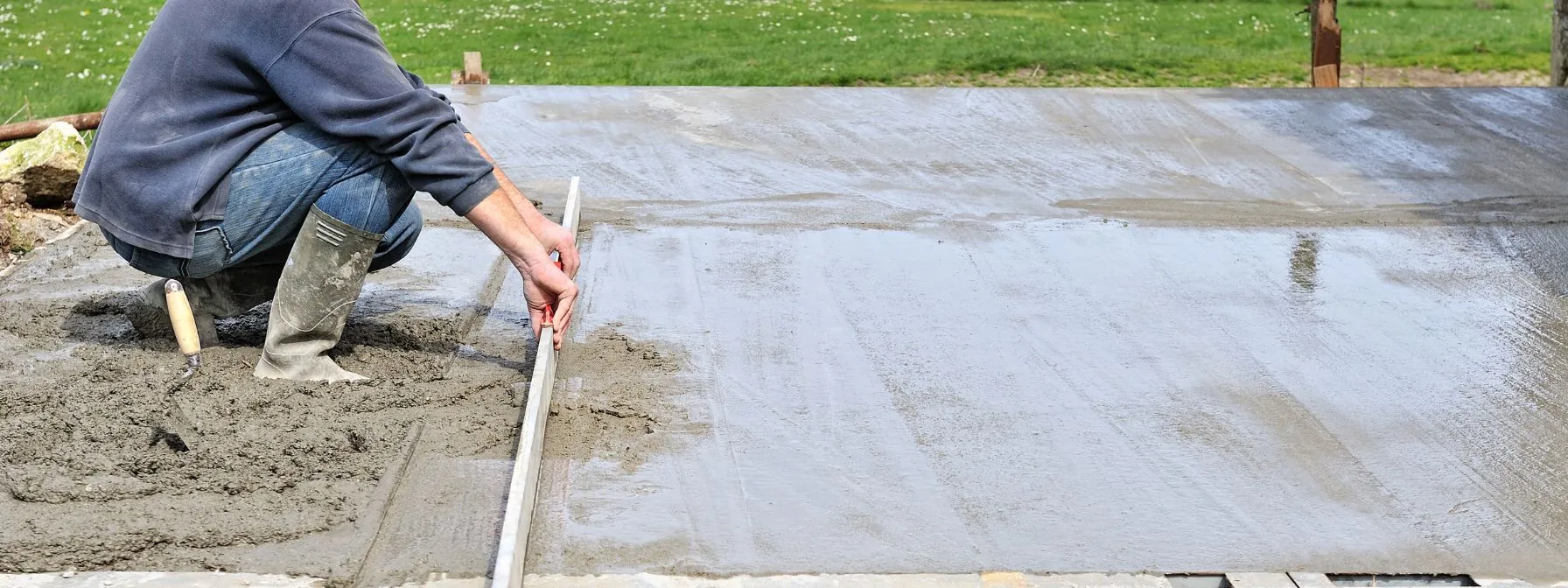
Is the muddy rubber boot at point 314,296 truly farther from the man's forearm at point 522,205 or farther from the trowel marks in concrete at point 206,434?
the man's forearm at point 522,205

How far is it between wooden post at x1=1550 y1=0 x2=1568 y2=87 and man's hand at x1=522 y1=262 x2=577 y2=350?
7853 millimetres

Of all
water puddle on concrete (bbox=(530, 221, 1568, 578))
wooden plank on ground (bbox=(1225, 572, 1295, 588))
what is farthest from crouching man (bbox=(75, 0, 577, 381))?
wooden plank on ground (bbox=(1225, 572, 1295, 588))

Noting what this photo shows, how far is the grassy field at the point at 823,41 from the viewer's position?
10.3m

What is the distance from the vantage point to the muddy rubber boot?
298 centimetres

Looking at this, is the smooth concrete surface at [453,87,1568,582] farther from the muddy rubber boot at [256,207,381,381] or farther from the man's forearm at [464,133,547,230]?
the muddy rubber boot at [256,207,381,381]

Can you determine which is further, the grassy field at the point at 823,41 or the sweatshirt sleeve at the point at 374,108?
the grassy field at the point at 823,41

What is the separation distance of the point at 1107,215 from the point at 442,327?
7.41ft

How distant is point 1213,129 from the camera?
20.2 ft

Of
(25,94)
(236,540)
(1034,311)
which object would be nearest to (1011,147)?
(1034,311)

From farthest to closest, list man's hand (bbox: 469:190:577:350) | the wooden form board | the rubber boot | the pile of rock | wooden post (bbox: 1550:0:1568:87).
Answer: wooden post (bbox: 1550:0:1568:87) → the pile of rock → the rubber boot → man's hand (bbox: 469:190:577:350) → the wooden form board

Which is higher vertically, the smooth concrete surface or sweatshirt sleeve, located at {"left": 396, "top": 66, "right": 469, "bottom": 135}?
sweatshirt sleeve, located at {"left": 396, "top": 66, "right": 469, "bottom": 135}

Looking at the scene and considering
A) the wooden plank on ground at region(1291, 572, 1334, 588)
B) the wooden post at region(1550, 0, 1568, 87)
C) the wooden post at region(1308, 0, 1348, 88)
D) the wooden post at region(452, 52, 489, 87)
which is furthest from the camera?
the wooden post at region(1550, 0, 1568, 87)

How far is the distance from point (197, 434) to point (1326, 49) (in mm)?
7259

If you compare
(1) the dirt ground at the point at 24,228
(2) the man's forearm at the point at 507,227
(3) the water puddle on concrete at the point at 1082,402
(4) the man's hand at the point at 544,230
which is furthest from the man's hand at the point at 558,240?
(1) the dirt ground at the point at 24,228
